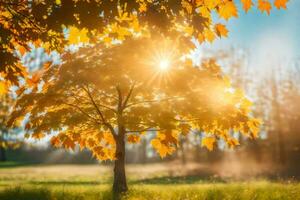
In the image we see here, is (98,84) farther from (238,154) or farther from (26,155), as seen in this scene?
(26,155)

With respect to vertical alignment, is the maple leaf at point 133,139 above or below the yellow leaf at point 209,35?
below

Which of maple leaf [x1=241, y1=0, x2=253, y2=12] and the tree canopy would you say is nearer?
maple leaf [x1=241, y1=0, x2=253, y2=12]

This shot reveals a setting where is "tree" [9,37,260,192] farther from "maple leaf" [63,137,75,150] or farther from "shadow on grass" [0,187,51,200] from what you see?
"shadow on grass" [0,187,51,200]

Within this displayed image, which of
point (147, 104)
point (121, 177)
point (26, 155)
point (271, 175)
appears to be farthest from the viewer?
point (26, 155)

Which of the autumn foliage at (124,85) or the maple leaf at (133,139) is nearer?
the autumn foliage at (124,85)

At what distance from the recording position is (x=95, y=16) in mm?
6035

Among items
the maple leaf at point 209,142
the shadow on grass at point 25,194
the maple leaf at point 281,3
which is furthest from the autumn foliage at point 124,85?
the shadow on grass at point 25,194

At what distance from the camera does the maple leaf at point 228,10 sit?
6.75m

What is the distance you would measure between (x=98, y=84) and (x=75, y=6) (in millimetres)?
3144

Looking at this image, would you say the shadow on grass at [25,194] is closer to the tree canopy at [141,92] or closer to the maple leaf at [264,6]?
the tree canopy at [141,92]

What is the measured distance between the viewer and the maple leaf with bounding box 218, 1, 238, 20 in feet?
22.1

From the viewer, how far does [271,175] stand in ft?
90.2

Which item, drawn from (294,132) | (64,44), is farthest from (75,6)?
(294,132)

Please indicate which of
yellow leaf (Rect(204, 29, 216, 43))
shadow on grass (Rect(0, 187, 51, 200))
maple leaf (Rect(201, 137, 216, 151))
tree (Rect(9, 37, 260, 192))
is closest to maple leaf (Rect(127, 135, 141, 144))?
tree (Rect(9, 37, 260, 192))
